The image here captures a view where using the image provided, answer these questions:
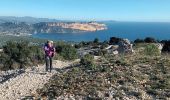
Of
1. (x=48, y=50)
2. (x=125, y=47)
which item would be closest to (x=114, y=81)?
(x=48, y=50)

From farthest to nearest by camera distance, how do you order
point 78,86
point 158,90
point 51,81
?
point 51,81
point 78,86
point 158,90

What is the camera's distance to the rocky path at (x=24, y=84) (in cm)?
1925

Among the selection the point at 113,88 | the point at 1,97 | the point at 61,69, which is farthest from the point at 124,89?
the point at 61,69

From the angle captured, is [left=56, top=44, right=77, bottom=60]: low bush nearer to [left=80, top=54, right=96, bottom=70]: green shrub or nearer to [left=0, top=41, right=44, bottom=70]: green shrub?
[left=0, top=41, right=44, bottom=70]: green shrub

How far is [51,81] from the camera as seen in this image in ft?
69.3

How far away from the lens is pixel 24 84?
Result: 2111 cm

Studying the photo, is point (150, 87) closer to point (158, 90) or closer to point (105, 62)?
point (158, 90)

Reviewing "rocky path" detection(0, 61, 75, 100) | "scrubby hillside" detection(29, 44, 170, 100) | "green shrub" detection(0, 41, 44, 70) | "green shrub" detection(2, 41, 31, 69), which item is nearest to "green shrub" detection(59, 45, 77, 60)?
"green shrub" detection(0, 41, 44, 70)

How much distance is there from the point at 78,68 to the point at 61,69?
1.64 m

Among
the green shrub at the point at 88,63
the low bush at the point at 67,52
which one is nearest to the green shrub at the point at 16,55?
the low bush at the point at 67,52

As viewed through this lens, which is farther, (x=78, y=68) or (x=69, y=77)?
(x=78, y=68)

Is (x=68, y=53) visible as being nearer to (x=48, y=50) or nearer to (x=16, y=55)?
(x=16, y=55)

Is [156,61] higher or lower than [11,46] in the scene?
higher

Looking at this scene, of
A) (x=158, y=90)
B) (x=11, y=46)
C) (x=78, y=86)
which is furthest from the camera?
(x=11, y=46)
